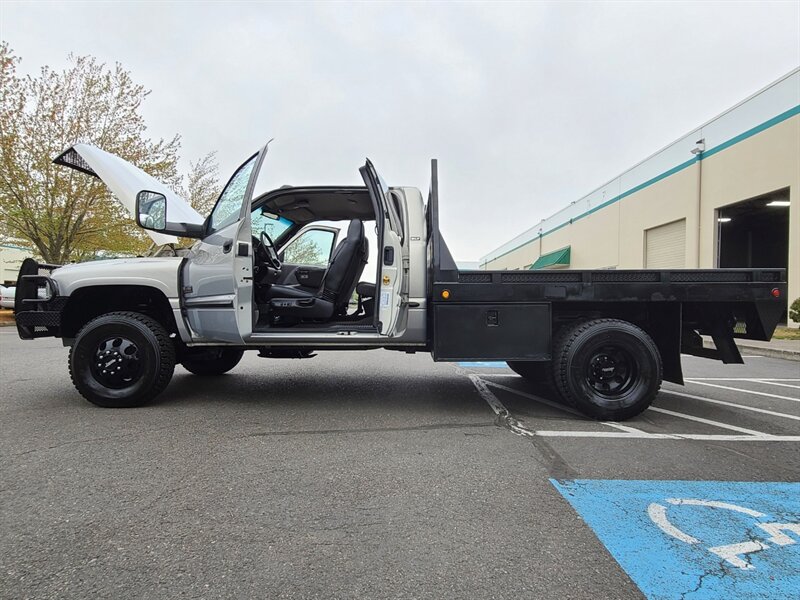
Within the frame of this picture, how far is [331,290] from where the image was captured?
514 cm

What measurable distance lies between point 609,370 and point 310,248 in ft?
12.4

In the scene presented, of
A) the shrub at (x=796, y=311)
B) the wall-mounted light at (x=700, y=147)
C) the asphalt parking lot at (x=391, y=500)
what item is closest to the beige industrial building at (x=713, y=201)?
the wall-mounted light at (x=700, y=147)

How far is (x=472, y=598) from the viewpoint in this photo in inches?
68.4

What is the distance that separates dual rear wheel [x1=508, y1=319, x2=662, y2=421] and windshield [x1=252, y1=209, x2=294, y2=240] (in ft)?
11.0

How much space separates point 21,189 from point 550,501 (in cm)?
2133

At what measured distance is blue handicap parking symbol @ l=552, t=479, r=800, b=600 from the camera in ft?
5.98

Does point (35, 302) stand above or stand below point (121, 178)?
below

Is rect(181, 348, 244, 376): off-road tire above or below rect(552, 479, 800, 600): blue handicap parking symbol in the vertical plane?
above

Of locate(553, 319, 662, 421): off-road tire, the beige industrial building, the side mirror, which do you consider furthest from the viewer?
the beige industrial building

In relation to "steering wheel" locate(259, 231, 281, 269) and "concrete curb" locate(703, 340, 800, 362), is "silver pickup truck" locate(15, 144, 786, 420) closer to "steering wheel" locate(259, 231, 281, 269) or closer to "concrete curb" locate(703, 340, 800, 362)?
"steering wheel" locate(259, 231, 281, 269)

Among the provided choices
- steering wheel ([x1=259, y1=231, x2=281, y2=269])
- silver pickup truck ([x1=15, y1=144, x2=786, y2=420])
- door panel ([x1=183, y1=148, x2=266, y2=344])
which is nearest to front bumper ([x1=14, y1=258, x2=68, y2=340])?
silver pickup truck ([x1=15, y1=144, x2=786, y2=420])

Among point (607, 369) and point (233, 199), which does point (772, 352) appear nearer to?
point (607, 369)

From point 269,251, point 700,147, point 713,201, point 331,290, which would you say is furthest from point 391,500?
point 700,147

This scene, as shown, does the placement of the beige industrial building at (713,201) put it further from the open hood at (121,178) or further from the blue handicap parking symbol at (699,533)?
the open hood at (121,178)
